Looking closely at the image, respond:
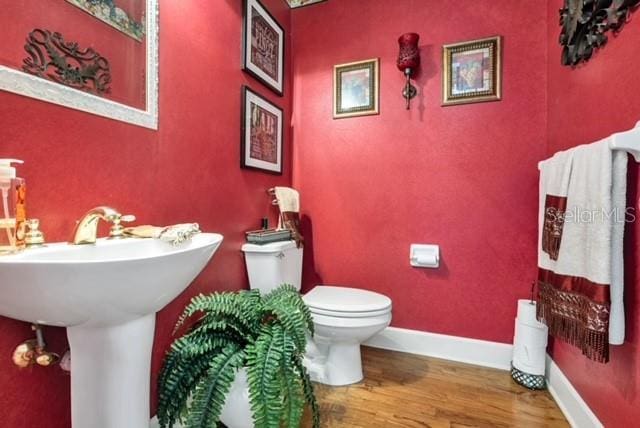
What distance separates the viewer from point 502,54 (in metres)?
1.62

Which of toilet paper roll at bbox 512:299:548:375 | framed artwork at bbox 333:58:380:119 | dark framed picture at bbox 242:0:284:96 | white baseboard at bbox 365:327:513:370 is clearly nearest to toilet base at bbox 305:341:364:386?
white baseboard at bbox 365:327:513:370

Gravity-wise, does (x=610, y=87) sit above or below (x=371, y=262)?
above

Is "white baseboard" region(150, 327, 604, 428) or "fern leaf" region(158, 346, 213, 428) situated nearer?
"fern leaf" region(158, 346, 213, 428)

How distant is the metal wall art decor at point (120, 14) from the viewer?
874mm

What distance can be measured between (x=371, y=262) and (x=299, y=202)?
2.06ft

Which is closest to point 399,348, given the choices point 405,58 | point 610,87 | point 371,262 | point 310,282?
point 371,262

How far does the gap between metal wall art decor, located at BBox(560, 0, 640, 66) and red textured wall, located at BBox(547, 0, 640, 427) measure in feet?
0.13

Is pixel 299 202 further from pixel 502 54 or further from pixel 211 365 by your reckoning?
pixel 502 54

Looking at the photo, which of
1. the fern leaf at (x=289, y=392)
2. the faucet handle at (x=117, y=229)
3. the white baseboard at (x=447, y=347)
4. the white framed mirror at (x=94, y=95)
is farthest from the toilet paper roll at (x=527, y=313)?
the white framed mirror at (x=94, y=95)

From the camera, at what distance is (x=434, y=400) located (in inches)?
53.7

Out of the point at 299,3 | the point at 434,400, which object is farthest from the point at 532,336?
the point at 299,3

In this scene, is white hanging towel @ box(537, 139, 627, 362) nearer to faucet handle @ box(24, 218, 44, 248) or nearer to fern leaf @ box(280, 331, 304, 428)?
fern leaf @ box(280, 331, 304, 428)

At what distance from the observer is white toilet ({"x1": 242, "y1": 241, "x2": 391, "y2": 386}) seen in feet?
4.45

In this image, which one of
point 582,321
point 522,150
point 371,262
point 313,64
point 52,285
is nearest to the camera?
point 52,285
